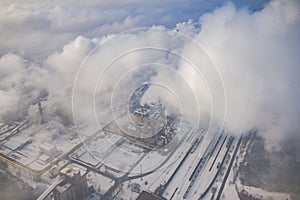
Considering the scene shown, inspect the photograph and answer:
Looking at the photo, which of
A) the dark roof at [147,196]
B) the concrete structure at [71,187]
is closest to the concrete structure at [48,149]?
the concrete structure at [71,187]

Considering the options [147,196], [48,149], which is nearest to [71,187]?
[147,196]

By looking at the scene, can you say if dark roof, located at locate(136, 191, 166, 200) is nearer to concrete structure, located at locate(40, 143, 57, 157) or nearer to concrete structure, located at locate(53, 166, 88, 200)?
concrete structure, located at locate(53, 166, 88, 200)

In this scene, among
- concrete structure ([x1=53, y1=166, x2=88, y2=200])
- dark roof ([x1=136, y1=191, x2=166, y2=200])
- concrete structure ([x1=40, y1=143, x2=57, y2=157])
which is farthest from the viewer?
concrete structure ([x1=40, y1=143, x2=57, y2=157])

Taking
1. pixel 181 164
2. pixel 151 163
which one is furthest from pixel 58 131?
pixel 181 164

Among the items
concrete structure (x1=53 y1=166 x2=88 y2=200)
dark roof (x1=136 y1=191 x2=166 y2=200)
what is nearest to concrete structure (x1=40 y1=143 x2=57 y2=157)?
concrete structure (x1=53 y1=166 x2=88 y2=200)

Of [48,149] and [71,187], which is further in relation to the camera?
[48,149]

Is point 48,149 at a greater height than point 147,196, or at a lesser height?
lesser

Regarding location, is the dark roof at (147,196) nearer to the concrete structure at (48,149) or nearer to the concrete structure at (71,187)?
the concrete structure at (71,187)

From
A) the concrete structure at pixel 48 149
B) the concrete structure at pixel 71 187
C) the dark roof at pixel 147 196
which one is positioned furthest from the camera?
the concrete structure at pixel 48 149

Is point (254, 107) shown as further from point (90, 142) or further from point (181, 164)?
point (90, 142)

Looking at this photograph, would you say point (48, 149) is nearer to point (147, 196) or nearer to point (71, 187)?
point (71, 187)

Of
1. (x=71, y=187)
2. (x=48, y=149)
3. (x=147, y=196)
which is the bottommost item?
(x=71, y=187)
